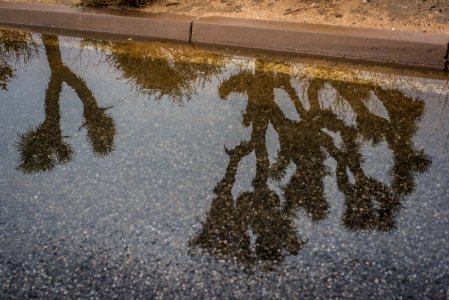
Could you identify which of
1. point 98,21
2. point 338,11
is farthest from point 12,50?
point 338,11

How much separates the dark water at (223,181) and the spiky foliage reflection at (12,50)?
6 cm

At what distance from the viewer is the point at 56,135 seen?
3.59m

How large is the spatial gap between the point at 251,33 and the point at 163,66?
1.04 metres

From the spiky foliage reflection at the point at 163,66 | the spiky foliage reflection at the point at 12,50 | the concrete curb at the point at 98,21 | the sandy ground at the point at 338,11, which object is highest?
the sandy ground at the point at 338,11

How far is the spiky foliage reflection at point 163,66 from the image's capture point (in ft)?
14.1

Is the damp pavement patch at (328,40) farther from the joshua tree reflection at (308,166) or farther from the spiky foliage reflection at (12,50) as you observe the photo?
the spiky foliage reflection at (12,50)

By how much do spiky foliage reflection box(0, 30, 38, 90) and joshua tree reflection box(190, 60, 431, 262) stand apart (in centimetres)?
219

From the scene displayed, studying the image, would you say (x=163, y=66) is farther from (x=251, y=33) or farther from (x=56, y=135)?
(x=56, y=135)

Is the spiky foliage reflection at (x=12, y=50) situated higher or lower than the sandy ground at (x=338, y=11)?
lower

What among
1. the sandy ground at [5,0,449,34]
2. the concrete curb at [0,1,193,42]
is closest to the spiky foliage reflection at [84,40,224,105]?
the concrete curb at [0,1,193,42]

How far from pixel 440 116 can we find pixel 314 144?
1.15 metres

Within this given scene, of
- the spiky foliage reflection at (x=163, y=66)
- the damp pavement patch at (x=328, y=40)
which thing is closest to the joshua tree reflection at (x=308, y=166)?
the spiky foliage reflection at (x=163, y=66)

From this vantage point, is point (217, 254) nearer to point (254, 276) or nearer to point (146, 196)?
point (254, 276)

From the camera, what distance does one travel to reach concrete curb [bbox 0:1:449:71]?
462 centimetres
